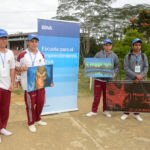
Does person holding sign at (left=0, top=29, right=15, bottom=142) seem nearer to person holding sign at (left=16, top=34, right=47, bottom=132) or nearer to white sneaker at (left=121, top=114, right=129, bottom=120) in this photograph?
person holding sign at (left=16, top=34, right=47, bottom=132)

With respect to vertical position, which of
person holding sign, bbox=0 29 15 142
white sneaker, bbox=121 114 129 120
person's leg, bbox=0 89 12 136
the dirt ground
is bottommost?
the dirt ground

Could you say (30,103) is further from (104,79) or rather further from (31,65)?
(104,79)

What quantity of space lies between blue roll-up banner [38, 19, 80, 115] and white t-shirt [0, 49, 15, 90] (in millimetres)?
1300

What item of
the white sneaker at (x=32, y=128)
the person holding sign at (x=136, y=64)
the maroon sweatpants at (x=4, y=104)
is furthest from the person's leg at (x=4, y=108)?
the person holding sign at (x=136, y=64)

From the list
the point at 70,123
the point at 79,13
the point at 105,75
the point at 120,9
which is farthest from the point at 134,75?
the point at 120,9

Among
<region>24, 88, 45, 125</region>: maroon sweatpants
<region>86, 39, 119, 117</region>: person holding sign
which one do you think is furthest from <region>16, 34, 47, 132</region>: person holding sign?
<region>86, 39, 119, 117</region>: person holding sign

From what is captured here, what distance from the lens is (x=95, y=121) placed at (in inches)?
232

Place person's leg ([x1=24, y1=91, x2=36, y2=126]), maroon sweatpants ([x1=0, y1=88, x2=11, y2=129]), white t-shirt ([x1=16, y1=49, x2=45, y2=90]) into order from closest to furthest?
maroon sweatpants ([x1=0, y1=88, x2=11, y2=129]), white t-shirt ([x1=16, y1=49, x2=45, y2=90]), person's leg ([x1=24, y1=91, x2=36, y2=126])

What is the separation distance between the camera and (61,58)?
625cm

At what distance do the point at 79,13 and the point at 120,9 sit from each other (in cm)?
523

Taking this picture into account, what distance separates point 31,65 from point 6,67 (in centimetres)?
53

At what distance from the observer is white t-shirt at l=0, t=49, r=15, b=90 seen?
460 centimetres

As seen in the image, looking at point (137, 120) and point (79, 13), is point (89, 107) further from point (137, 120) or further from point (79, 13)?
point (79, 13)

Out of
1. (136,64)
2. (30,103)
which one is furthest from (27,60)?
(136,64)
